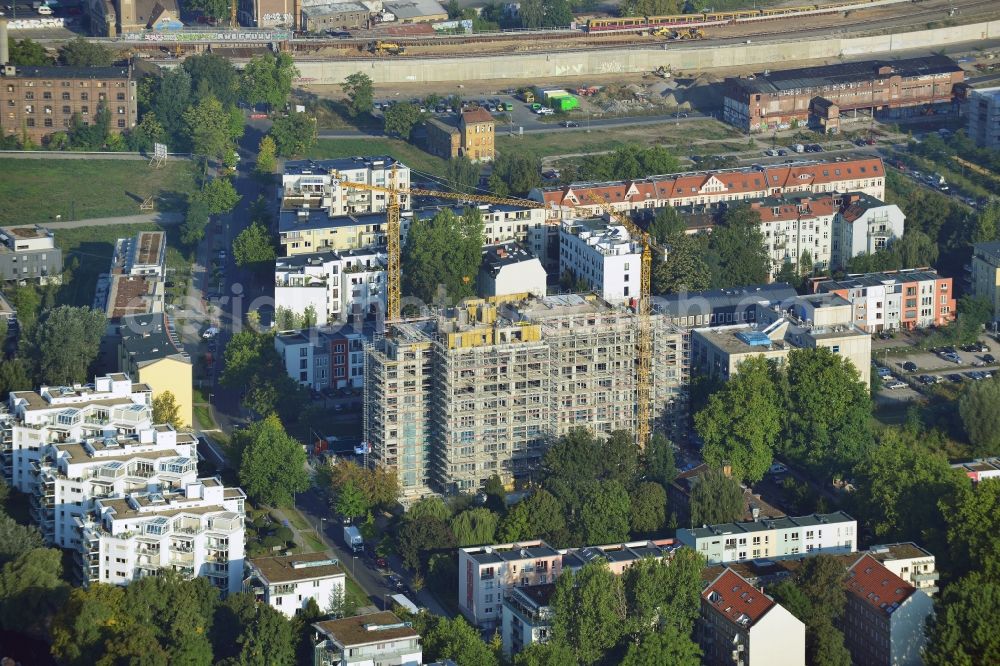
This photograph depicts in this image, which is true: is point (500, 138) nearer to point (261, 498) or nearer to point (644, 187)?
point (644, 187)

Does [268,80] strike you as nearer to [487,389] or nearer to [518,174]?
[518,174]

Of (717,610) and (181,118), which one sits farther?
(181,118)

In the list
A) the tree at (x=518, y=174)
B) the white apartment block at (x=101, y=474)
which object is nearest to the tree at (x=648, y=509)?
the white apartment block at (x=101, y=474)

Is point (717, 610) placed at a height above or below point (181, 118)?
below

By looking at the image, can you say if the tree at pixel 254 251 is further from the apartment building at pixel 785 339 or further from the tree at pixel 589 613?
the tree at pixel 589 613

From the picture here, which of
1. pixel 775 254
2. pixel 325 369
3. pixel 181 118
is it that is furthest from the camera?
pixel 181 118

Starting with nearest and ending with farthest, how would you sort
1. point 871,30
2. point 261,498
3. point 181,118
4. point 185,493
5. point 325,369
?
point 185,493 < point 261,498 < point 325,369 < point 181,118 < point 871,30

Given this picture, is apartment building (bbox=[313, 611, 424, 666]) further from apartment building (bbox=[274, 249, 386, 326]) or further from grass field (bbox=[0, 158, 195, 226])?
grass field (bbox=[0, 158, 195, 226])

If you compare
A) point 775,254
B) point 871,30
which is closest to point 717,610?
point 775,254
